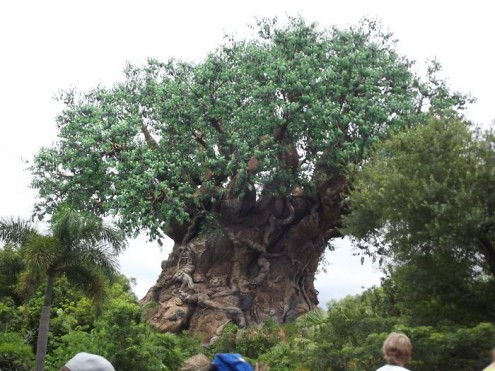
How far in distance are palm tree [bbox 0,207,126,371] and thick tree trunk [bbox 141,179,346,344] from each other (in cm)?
598

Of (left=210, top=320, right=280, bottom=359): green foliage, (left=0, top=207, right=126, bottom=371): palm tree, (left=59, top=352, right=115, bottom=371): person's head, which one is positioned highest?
(left=0, top=207, right=126, bottom=371): palm tree

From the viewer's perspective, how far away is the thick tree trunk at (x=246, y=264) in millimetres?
29312

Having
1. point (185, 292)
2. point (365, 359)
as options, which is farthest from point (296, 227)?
point (365, 359)

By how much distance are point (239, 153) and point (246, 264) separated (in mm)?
5150

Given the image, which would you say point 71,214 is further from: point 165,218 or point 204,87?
point 204,87

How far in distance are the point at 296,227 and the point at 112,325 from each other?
31.0 ft

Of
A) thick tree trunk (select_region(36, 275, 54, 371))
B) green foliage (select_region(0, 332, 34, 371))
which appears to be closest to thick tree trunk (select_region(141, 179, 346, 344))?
green foliage (select_region(0, 332, 34, 371))

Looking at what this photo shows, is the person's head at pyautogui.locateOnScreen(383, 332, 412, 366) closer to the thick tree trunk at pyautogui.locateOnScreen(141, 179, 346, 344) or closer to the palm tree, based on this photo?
the palm tree

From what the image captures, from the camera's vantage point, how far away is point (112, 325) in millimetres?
23000

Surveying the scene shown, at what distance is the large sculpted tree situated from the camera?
27.1 m

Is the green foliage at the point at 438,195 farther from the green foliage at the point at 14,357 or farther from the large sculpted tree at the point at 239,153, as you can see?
the green foliage at the point at 14,357

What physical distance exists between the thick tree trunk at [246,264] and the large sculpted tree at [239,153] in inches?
2.0

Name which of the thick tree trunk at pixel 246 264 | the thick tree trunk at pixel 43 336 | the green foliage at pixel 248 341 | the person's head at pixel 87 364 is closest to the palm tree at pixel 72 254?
the thick tree trunk at pixel 43 336

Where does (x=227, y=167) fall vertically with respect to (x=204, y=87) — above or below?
below
